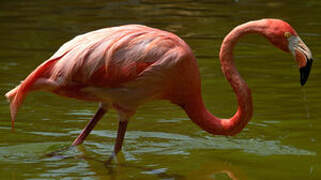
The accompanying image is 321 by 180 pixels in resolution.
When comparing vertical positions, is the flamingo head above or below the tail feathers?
above

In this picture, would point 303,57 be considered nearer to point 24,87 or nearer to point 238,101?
point 238,101

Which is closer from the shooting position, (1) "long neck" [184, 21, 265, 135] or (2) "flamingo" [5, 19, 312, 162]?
(2) "flamingo" [5, 19, 312, 162]

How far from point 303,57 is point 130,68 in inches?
58.7

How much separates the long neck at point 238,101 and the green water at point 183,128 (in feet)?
1.15

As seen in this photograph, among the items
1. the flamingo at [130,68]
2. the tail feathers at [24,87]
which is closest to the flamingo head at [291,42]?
the flamingo at [130,68]

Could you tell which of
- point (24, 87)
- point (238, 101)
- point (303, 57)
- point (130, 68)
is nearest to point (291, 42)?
point (303, 57)

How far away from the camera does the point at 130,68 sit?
5.83 metres

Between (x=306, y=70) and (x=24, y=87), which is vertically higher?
(x=306, y=70)

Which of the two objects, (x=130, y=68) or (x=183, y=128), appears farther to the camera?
(x=183, y=128)

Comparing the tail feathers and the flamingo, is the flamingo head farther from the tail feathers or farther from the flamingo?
the tail feathers

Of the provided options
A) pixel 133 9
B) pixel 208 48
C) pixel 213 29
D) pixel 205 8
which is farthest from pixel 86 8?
pixel 208 48

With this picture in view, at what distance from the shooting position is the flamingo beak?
5.80 meters

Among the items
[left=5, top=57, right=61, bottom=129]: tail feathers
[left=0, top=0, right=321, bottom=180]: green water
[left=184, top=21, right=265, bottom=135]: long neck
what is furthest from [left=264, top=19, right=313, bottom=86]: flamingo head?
[left=5, top=57, right=61, bottom=129]: tail feathers

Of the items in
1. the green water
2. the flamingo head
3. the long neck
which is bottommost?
the green water
